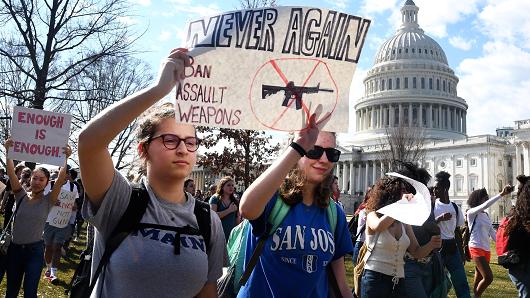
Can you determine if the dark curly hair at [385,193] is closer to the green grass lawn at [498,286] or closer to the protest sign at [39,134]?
the protest sign at [39,134]

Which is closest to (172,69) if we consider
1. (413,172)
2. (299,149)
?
(299,149)

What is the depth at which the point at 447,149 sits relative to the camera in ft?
295

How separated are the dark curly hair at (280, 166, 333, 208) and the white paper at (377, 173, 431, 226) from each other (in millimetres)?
967

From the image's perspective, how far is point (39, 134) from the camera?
713 centimetres

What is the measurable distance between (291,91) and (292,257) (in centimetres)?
92

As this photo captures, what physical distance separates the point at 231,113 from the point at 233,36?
41cm

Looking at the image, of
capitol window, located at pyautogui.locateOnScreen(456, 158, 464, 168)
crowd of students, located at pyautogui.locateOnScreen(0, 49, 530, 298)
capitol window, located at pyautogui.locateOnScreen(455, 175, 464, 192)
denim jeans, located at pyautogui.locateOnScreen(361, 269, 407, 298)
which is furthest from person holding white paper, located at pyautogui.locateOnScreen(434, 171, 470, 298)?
capitol window, located at pyautogui.locateOnScreen(455, 175, 464, 192)

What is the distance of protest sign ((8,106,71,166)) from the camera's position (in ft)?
22.9

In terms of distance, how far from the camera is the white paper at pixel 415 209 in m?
3.65

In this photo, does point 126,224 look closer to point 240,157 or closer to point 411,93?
point 240,157

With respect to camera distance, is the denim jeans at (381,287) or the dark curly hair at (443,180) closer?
the denim jeans at (381,287)

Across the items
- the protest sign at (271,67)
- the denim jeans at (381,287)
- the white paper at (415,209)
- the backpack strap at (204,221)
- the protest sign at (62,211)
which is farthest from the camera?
the protest sign at (62,211)

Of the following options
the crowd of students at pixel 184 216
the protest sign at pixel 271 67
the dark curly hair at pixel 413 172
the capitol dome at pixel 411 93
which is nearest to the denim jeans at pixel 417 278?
the dark curly hair at pixel 413 172

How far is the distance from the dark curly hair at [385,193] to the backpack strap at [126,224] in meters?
3.35
